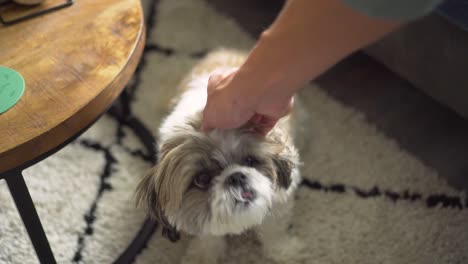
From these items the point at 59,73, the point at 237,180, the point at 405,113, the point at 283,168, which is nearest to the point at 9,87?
the point at 59,73

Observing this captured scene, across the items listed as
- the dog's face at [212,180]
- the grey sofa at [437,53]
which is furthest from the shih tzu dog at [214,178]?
the grey sofa at [437,53]

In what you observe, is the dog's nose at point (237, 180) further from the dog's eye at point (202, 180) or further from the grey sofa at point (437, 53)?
the grey sofa at point (437, 53)

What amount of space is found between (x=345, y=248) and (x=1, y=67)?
0.92 metres

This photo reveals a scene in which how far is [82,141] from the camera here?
1.51 m

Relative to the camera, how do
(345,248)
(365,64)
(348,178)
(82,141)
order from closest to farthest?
(345,248)
(348,178)
(82,141)
(365,64)

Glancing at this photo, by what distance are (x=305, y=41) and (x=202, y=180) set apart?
0.42m

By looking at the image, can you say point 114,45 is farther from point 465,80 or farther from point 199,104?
point 465,80

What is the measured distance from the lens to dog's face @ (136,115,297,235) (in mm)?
945

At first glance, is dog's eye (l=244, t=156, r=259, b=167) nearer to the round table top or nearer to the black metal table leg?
the round table top

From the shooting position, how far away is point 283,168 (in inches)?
41.5

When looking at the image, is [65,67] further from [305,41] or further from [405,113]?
[405,113]

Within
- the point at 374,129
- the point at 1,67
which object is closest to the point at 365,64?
the point at 374,129

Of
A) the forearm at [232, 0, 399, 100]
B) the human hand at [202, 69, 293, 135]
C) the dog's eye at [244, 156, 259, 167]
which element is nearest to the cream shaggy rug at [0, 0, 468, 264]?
the dog's eye at [244, 156, 259, 167]

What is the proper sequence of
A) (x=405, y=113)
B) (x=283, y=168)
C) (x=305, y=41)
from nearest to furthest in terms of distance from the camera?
1. (x=305, y=41)
2. (x=283, y=168)
3. (x=405, y=113)
